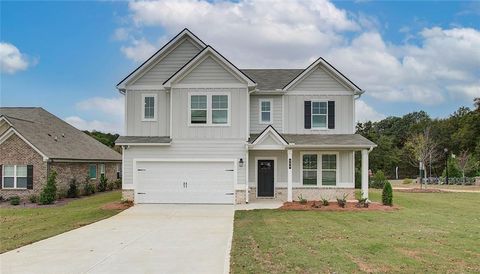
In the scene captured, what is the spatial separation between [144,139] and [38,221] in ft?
22.6

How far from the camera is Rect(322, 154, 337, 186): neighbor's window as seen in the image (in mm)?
22594

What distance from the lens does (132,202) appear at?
845 inches

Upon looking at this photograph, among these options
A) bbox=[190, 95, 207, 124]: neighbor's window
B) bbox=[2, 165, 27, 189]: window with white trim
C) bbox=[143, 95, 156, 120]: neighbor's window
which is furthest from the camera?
bbox=[2, 165, 27, 189]: window with white trim

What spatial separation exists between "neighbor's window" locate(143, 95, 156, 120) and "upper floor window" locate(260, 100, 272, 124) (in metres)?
5.55

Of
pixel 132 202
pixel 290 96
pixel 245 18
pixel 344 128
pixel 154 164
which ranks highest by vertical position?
pixel 245 18

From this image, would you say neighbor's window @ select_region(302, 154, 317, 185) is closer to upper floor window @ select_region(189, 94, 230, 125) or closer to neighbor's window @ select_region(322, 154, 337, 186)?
neighbor's window @ select_region(322, 154, 337, 186)

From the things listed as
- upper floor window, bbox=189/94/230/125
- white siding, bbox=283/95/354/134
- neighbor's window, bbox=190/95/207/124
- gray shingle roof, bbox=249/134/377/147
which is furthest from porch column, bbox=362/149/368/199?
neighbor's window, bbox=190/95/207/124

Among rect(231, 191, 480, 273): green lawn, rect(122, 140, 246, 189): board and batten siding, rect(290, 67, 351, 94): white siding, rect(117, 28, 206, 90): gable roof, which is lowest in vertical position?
rect(231, 191, 480, 273): green lawn

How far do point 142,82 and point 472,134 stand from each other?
51.9 meters

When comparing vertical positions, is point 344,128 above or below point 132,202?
above

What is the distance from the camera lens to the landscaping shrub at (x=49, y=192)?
22.9m

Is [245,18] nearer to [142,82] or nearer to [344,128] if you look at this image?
[142,82]

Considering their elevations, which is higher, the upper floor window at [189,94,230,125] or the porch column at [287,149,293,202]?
the upper floor window at [189,94,230,125]

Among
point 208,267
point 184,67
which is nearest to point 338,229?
point 208,267
